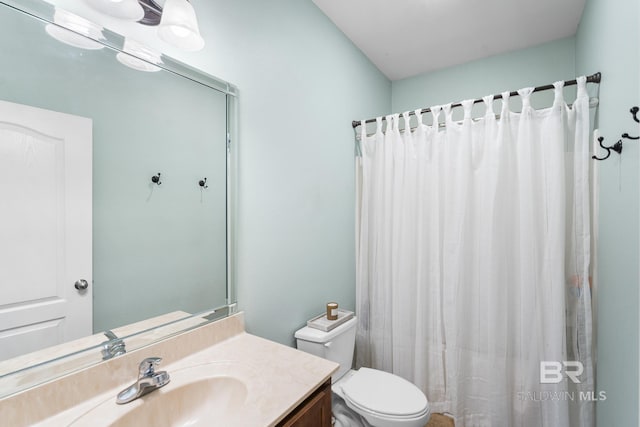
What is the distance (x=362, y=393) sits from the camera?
1.56m

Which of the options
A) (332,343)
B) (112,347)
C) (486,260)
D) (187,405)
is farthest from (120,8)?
(486,260)

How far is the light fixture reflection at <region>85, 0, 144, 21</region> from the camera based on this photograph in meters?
0.91

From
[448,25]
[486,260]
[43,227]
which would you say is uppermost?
[448,25]

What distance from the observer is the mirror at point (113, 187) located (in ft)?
2.55

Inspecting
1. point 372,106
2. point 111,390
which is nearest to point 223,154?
point 111,390

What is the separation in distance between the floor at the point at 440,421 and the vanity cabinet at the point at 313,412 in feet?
4.05

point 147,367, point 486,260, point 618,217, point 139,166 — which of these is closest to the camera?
point 147,367

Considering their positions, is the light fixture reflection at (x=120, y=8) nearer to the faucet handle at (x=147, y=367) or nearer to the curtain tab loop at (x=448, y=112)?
the faucet handle at (x=147, y=367)

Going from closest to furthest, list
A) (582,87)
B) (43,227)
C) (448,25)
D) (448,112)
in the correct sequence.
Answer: (43,227) < (582,87) < (448,112) < (448,25)

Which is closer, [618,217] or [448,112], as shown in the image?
[618,217]

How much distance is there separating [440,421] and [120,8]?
8.66 ft

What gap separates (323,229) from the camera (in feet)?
6.32

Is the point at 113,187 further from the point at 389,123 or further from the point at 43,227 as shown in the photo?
the point at 389,123

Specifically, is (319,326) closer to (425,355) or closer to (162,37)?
(425,355)
